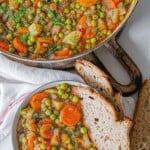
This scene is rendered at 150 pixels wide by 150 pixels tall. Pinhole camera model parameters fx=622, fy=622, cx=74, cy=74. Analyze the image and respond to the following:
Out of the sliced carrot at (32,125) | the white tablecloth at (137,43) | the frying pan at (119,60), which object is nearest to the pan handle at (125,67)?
the frying pan at (119,60)

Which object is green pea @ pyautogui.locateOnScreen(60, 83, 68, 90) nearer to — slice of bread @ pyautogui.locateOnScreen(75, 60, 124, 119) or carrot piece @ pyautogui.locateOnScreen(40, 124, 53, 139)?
slice of bread @ pyautogui.locateOnScreen(75, 60, 124, 119)

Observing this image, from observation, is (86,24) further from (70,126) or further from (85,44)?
(70,126)

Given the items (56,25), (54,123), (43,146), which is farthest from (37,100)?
(56,25)

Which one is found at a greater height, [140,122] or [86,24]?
[86,24]

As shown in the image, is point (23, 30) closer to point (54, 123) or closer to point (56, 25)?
point (56, 25)

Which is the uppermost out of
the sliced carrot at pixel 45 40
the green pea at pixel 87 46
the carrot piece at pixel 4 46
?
the green pea at pixel 87 46

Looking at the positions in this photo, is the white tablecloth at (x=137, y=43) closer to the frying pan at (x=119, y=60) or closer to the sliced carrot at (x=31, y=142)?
the frying pan at (x=119, y=60)

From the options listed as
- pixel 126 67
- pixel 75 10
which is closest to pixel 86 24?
pixel 75 10
